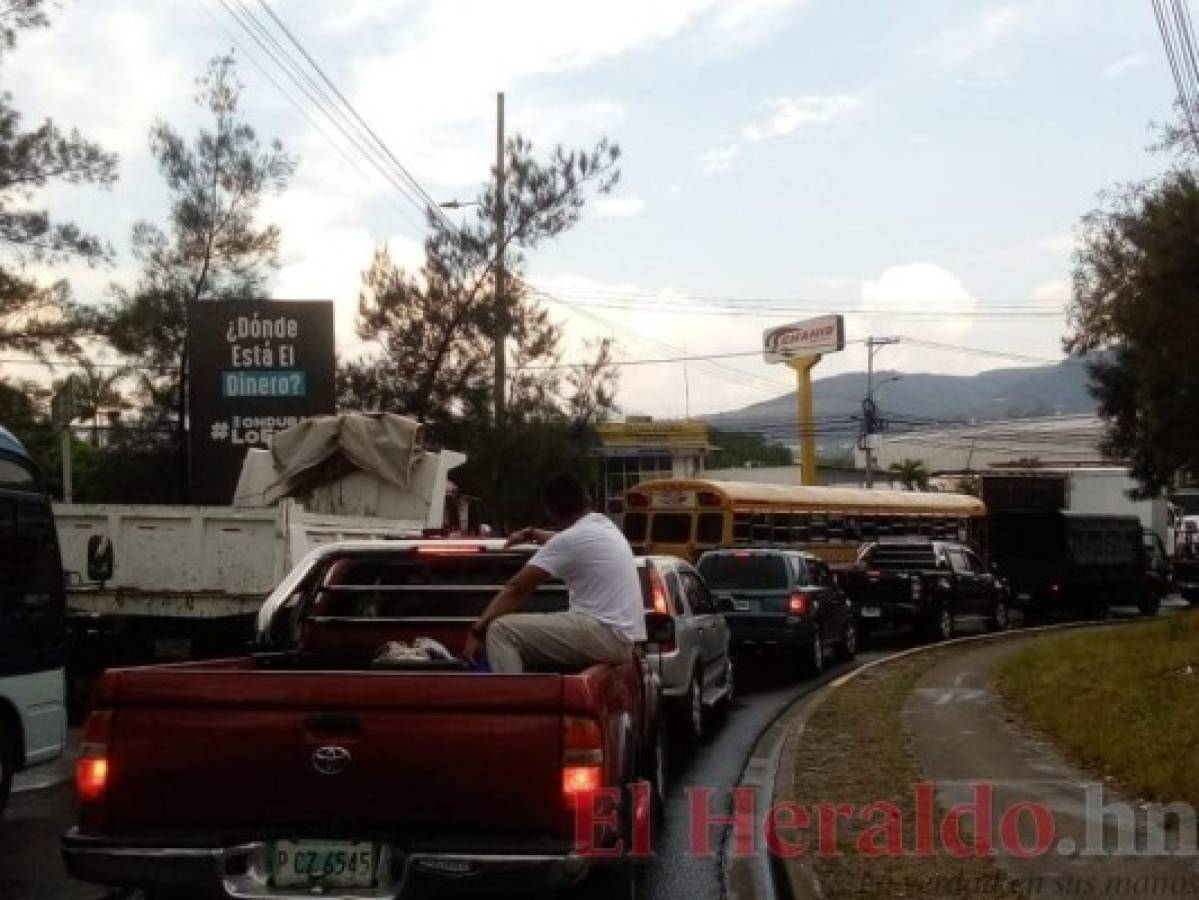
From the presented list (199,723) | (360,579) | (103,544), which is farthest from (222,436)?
(199,723)

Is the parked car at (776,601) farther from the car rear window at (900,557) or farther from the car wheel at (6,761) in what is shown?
the car wheel at (6,761)

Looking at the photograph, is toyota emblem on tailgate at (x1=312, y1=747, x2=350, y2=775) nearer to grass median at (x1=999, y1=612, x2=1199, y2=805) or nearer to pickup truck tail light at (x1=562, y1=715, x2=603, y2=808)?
pickup truck tail light at (x1=562, y1=715, x2=603, y2=808)

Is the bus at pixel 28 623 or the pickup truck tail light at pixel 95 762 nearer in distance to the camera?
the pickup truck tail light at pixel 95 762

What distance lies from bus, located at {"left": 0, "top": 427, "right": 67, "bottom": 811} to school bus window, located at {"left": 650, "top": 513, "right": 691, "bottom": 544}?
1989 cm

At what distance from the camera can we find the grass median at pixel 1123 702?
9.21 m

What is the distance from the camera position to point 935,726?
11984 millimetres

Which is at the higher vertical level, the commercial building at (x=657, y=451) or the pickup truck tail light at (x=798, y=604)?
the commercial building at (x=657, y=451)

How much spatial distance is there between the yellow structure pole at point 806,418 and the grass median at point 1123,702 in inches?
1808

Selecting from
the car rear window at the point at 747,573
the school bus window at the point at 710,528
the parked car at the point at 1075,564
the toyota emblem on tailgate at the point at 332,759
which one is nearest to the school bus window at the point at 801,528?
the school bus window at the point at 710,528

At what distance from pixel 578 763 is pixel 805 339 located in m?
75.7

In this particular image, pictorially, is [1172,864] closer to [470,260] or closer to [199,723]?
[199,723]

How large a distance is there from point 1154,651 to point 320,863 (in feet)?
46.0

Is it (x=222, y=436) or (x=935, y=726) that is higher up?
(x=222, y=436)

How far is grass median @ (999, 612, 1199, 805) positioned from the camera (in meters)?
9.21
